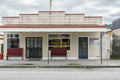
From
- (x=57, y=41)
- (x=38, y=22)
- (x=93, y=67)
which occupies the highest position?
(x=38, y=22)

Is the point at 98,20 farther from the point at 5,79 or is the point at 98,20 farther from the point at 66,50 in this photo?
the point at 5,79

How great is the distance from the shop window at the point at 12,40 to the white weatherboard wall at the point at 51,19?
1638 millimetres

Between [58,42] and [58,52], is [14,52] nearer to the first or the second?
[58,52]

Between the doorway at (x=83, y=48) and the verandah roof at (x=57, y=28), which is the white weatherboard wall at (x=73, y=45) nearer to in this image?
the doorway at (x=83, y=48)

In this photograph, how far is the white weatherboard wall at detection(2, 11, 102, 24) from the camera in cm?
2962

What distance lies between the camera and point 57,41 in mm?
28797

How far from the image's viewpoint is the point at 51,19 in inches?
1171

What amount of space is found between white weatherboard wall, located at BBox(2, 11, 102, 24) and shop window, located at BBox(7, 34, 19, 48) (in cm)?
164

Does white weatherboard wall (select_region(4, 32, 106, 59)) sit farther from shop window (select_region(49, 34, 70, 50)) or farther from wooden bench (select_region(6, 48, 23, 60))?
wooden bench (select_region(6, 48, 23, 60))

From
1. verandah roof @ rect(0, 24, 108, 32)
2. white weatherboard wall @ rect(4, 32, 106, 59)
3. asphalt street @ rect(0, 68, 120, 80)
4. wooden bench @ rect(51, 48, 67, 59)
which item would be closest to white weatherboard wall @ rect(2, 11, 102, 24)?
white weatherboard wall @ rect(4, 32, 106, 59)

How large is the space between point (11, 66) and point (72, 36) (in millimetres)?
9156

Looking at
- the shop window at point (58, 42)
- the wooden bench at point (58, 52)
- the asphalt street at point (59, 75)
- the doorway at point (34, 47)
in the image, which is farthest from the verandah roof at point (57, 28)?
the asphalt street at point (59, 75)

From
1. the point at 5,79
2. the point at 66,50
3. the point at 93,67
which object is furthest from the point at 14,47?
the point at 5,79

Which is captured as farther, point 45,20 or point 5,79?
point 45,20
